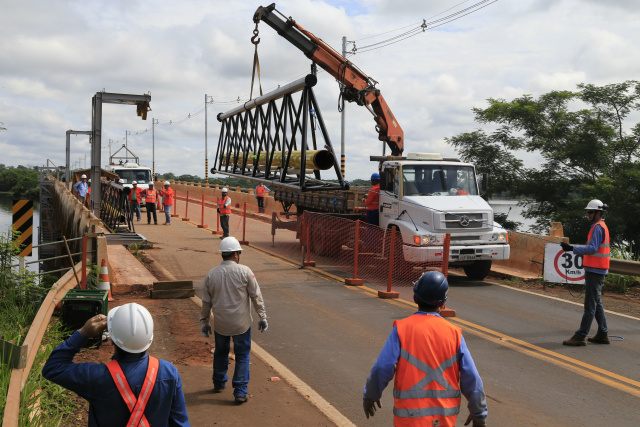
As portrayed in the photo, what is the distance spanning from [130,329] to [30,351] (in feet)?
9.76

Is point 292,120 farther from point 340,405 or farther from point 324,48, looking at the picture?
Result: point 340,405

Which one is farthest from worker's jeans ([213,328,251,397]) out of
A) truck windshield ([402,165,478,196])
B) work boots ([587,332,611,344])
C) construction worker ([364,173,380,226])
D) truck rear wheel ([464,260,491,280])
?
construction worker ([364,173,380,226])

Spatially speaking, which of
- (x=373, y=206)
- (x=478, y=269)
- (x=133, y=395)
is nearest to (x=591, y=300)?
(x=478, y=269)

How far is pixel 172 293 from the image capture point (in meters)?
11.7

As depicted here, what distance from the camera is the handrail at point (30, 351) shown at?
400 cm

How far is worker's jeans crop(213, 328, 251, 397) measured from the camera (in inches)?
252

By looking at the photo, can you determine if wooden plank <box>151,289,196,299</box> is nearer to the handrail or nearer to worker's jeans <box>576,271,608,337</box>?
the handrail

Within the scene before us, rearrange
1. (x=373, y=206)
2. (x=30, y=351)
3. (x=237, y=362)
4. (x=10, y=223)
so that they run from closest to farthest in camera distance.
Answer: (x=30, y=351) → (x=237, y=362) → (x=373, y=206) → (x=10, y=223)

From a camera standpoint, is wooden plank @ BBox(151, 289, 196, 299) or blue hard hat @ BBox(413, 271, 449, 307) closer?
blue hard hat @ BBox(413, 271, 449, 307)

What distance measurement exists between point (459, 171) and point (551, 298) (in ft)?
12.6

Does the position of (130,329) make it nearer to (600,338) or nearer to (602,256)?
(602,256)

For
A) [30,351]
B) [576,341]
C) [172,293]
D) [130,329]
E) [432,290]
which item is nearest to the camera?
[130,329]

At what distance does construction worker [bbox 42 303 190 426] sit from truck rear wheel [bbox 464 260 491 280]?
12.2 meters

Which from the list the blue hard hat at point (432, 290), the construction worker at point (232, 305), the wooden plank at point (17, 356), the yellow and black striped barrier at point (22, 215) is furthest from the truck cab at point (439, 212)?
the blue hard hat at point (432, 290)
